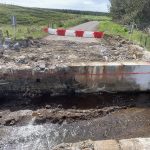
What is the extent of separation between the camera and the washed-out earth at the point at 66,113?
37.5 feet

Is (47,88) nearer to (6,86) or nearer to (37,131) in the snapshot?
(6,86)

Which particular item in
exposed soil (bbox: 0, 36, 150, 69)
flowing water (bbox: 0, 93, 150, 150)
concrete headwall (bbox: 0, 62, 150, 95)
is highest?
exposed soil (bbox: 0, 36, 150, 69)

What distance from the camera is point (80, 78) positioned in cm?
1603

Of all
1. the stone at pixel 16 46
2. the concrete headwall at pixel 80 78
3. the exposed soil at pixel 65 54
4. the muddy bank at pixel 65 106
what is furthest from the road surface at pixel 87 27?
the muddy bank at pixel 65 106

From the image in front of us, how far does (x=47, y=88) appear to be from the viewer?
52.7ft

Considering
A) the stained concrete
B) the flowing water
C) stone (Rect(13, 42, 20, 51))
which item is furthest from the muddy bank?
stone (Rect(13, 42, 20, 51))

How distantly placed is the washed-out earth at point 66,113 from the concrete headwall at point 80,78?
1.10 ft

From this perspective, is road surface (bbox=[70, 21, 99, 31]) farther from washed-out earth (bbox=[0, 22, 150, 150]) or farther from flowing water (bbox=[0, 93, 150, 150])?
flowing water (bbox=[0, 93, 150, 150])

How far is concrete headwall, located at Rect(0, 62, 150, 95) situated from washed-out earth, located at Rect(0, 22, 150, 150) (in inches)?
13.2

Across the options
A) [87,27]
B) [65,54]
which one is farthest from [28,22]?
[65,54]

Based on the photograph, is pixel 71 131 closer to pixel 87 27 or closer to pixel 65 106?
pixel 65 106

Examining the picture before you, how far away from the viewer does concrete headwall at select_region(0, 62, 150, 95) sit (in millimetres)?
15781

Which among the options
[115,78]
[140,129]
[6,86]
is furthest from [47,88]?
[140,129]

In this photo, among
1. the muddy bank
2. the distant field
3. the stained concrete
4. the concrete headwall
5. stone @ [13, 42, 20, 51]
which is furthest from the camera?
the distant field
